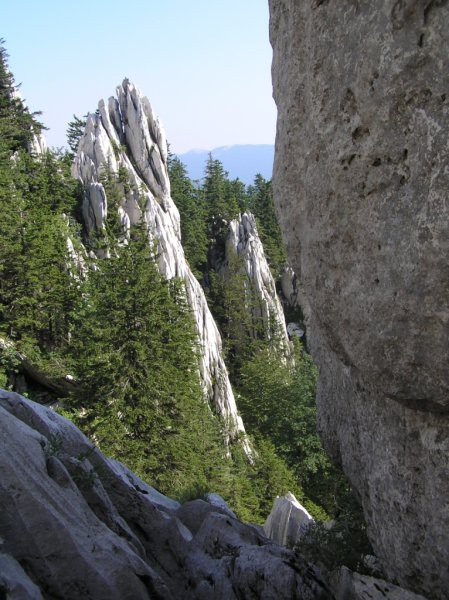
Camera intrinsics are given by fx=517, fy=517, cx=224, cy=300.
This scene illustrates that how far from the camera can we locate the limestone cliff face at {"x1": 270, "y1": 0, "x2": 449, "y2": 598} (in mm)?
5840

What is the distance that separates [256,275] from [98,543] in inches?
2048

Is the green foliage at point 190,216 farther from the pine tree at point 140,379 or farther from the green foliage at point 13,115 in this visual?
the pine tree at point 140,379

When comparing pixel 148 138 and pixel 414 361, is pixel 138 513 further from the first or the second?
pixel 148 138

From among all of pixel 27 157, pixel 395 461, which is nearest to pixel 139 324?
pixel 395 461

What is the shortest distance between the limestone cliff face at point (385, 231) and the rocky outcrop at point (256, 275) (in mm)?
47125

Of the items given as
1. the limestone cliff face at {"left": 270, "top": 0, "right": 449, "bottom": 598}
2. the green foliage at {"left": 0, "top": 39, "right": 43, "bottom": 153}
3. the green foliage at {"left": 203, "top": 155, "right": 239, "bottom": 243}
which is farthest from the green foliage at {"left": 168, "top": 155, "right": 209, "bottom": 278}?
the limestone cliff face at {"left": 270, "top": 0, "right": 449, "bottom": 598}

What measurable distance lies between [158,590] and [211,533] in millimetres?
2988

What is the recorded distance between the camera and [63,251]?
30750 millimetres

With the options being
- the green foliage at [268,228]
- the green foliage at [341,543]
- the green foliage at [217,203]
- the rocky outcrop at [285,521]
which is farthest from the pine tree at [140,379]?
the green foliage at [268,228]

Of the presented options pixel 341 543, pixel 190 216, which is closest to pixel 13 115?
pixel 190 216

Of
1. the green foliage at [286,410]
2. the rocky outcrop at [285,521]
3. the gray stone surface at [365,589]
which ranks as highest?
the gray stone surface at [365,589]

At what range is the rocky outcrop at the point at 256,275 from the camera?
184ft

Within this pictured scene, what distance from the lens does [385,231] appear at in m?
6.38

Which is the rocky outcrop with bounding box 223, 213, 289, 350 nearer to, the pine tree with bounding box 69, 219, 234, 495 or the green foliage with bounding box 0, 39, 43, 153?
the green foliage with bounding box 0, 39, 43, 153
